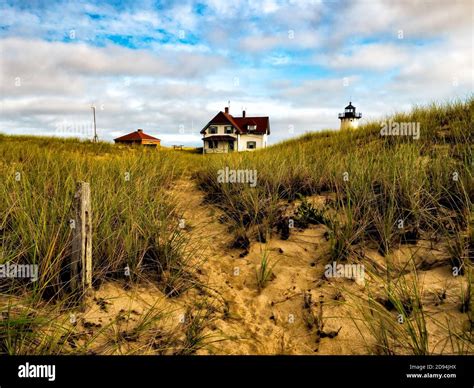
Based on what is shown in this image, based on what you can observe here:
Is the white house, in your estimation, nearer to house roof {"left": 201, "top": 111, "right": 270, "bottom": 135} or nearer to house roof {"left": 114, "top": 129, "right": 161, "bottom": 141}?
house roof {"left": 201, "top": 111, "right": 270, "bottom": 135}

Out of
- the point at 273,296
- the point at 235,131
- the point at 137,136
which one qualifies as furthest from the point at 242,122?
the point at 273,296

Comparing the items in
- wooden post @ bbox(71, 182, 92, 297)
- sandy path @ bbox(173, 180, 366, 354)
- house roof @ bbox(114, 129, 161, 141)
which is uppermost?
house roof @ bbox(114, 129, 161, 141)

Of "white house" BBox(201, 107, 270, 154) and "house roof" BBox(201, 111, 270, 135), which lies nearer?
"white house" BBox(201, 107, 270, 154)

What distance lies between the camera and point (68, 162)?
22.1 feet

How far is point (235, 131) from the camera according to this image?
1580 inches

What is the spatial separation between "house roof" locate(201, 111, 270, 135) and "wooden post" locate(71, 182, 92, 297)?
1486 inches

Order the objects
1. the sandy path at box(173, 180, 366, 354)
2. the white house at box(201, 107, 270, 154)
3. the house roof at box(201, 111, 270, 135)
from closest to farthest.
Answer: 1. the sandy path at box(173, 180, 366, 354)
2. the white house at box(201, 107, 270, 154)
3. the house roof at box(201, 111, 270, 135)

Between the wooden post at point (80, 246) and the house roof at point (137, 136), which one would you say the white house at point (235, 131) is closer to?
the house roof at point (137, 136)

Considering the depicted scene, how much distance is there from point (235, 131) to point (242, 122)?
282cm

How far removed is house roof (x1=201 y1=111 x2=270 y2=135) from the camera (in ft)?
131

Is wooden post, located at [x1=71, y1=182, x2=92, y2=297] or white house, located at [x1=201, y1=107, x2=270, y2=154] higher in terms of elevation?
white house, located at [x1=201, y1=107, x2=270, y2=154]

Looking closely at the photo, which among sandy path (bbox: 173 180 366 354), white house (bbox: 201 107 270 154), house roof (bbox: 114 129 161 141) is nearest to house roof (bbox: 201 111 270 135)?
white house (bbox: 201 107 270 154)

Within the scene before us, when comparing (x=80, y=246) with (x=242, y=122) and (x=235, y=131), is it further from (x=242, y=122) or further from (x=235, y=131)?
(x=242, y=122)

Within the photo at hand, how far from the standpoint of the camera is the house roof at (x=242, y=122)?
1570 inches
